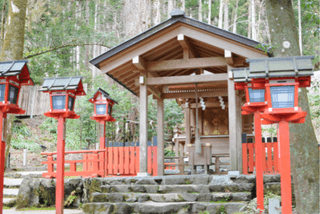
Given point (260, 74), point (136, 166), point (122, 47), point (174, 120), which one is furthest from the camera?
point (174, 120)

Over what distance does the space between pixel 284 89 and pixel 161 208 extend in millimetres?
4003

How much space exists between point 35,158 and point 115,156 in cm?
856

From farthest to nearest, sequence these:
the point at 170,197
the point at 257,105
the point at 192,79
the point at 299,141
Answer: the point at 192,79
the point at 170,197
the point at 257,105
the point at 299,141

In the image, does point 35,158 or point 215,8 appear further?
point 215,8

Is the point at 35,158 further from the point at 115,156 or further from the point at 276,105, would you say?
the point at 276,105

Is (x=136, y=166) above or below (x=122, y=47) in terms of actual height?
below

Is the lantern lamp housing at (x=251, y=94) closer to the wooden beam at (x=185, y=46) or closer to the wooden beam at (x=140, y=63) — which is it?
the wooden beam at (x=185, y=46)

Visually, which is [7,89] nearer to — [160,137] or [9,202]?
[9,202]

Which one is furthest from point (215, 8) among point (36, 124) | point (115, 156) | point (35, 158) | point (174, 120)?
point (115, 156)

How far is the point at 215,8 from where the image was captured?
30.8m

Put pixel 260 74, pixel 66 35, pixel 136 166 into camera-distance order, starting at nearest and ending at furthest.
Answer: pixel 260 74, pixel 136 166, pixel 66 35

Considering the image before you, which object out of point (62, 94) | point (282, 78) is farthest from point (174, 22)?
point (282, 78)

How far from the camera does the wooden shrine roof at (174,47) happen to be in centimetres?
846

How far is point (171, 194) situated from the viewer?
7355 mm
